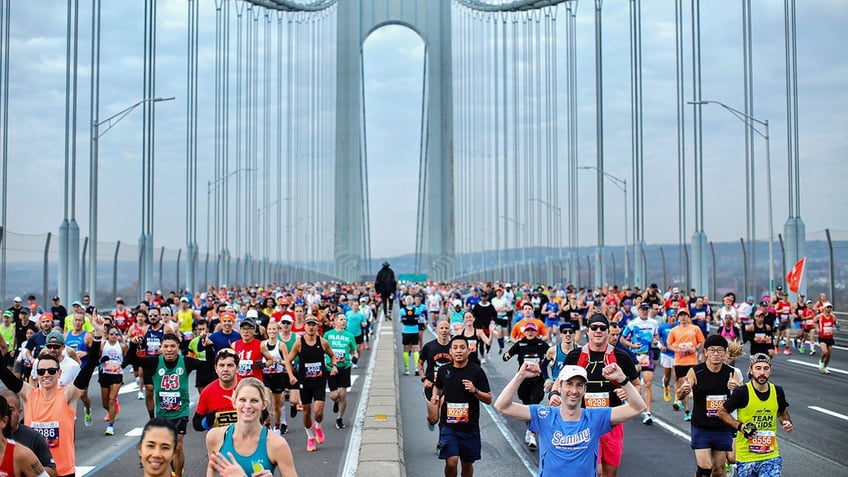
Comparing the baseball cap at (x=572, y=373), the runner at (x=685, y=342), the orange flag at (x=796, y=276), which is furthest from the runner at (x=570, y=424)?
the orange flag at (x=796, y=276)

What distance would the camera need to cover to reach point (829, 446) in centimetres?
1055

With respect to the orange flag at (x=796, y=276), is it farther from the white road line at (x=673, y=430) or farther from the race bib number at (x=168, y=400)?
the race bib number at (x=168, y=400)

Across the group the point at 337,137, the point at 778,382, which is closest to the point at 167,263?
the point at 778,382

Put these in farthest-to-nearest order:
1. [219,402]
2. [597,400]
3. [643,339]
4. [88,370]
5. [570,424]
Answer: [643,339], [88,370], [597,400], [219,402], [570,424]

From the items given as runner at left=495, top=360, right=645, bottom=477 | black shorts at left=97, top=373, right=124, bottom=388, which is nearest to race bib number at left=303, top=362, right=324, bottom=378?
black shorts at left=97, top=373, right=124, bottom=388

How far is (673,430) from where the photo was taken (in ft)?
38.1

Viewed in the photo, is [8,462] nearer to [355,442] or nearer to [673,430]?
[355,442]

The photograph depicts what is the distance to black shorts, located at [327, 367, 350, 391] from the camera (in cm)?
1206

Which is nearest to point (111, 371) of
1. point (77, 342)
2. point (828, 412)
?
point (77, 342)

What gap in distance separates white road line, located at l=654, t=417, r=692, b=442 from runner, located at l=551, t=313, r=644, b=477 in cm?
347

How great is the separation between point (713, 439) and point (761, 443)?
73 centimetres

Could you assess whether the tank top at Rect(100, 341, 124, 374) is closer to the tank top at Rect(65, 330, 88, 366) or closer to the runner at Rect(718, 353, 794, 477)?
the tank top at Rect(65, 330, 88, 366)

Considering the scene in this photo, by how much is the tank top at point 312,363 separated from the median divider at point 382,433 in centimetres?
79

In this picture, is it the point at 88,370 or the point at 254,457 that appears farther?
the point at 88,370
